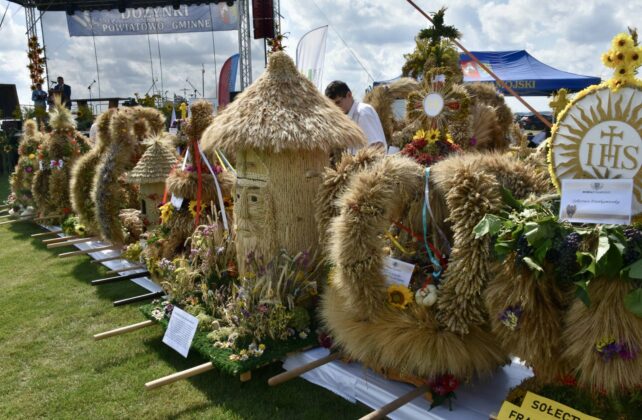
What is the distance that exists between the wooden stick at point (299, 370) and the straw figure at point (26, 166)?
6.75 meters

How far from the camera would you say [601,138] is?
1.96 m

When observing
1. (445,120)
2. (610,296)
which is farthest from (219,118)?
(610,296)

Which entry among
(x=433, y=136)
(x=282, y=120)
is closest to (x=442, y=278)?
(x=433, y=136)

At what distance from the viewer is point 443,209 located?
2.53 meters

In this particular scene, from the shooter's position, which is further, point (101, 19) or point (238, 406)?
point (101, 19)

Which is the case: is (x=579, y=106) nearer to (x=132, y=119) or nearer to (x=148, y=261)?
(x=148, y=261)

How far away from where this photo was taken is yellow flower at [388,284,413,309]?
7.92 feet

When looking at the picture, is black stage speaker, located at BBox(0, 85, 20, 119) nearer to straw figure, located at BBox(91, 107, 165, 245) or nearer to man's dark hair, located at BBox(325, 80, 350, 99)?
straw figure, located at BBox(91, 107, 165, 245)

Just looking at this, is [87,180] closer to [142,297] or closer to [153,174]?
[153,174]

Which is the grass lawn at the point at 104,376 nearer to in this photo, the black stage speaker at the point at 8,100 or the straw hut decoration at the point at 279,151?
the straw hut decoration at the point at 279,151

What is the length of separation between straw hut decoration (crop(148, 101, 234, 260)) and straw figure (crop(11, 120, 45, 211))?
4777 mm

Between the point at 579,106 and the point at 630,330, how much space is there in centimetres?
89

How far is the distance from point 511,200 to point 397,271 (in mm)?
671

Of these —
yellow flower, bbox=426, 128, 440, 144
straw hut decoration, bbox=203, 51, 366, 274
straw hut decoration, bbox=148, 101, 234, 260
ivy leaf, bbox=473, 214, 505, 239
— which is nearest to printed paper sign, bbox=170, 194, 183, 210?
straw hut decoration, bbox=148, 101, 234, 260
